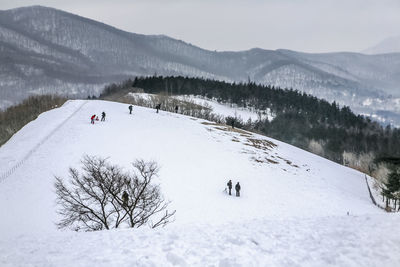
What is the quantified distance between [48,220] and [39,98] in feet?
333

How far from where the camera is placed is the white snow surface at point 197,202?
23.1 feet

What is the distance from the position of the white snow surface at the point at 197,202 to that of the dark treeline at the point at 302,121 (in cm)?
6117

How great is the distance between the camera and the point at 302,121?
A: 129 meters

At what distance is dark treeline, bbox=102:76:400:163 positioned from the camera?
10538 cm

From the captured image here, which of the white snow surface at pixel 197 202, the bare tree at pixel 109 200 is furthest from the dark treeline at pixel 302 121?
the bare tree at pixel 109 200

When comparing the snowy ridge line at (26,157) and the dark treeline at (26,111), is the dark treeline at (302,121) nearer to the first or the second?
the dark treeline at (26,111)

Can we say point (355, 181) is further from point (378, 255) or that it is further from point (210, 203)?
point (378, 255)

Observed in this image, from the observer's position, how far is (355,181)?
149 feet

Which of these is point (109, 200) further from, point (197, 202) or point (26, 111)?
point (26, 111)

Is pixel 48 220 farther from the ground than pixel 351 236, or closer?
closer

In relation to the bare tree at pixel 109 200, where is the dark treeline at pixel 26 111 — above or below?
below

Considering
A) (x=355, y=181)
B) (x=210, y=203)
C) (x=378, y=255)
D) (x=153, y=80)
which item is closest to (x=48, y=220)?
(x=210, y=203)

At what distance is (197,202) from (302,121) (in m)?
118

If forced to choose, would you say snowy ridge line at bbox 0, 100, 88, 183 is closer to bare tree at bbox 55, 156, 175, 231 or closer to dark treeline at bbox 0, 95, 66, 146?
bare tree at bbox 55, 156, 175, 231
